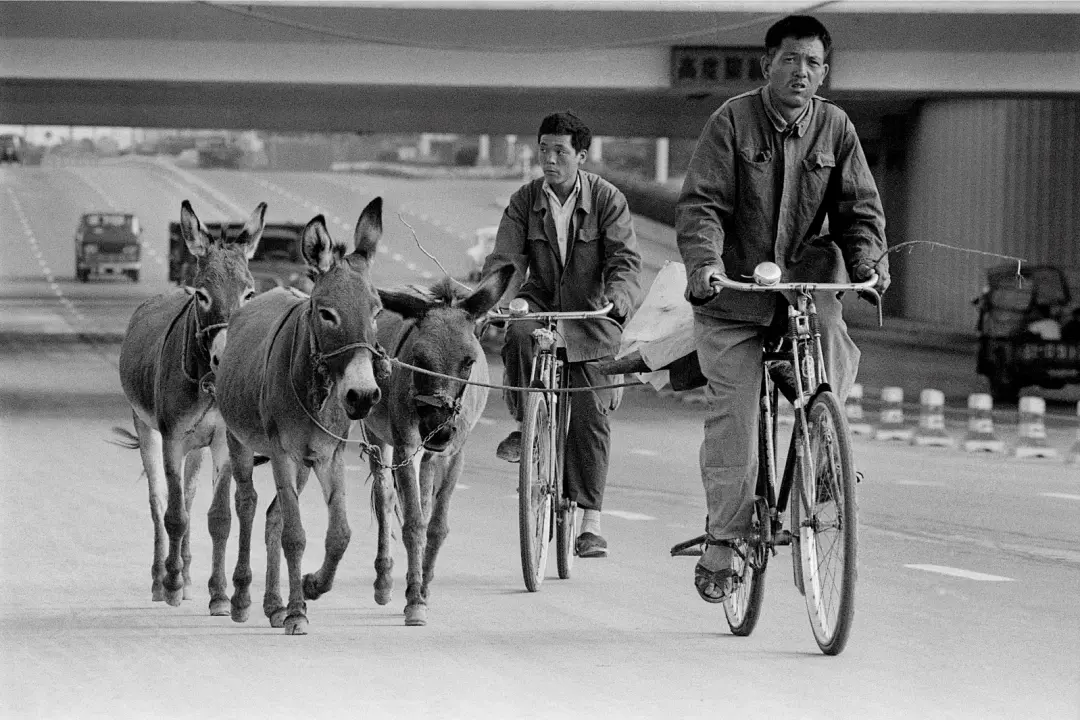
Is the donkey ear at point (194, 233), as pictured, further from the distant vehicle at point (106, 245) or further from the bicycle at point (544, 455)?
the distant vehicle at point (106, 245)

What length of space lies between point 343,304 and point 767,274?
5.93 ft

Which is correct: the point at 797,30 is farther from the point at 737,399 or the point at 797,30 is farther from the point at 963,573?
the point at 963,573

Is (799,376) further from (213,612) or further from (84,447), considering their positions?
(84,447)

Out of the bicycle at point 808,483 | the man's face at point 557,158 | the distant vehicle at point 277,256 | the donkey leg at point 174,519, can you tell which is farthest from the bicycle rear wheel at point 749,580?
the distant vehicle at point 277,256

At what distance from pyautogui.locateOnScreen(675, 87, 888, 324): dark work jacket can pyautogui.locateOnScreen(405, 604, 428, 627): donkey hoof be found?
6.17 feet

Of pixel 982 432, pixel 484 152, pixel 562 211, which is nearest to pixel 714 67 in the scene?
pixel 982 432

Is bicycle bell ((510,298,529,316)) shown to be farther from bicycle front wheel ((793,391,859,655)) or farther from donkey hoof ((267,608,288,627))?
bicycle front wheel ((793,391,859,655))

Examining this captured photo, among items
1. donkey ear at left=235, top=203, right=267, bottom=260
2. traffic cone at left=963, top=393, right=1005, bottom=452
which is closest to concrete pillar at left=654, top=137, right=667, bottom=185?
traffic cone at left=963, top=393, right=1005, bottom=452

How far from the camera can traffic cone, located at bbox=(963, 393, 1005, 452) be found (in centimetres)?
2127

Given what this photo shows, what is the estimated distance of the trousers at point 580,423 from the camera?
Answer: 37.2ft

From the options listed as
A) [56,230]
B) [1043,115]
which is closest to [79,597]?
[1043,115]

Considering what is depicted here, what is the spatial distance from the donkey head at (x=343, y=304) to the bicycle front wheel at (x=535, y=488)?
66.1 inches

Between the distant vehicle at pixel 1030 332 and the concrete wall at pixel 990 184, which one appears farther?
the concrete wall at pixel 990 184

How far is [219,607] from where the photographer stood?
10039mm
